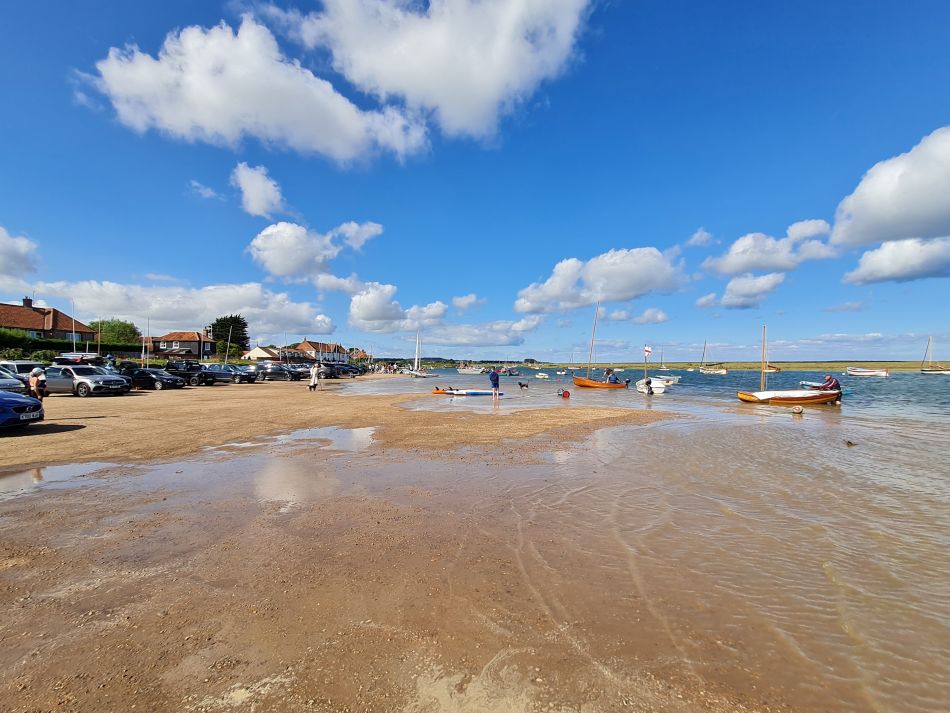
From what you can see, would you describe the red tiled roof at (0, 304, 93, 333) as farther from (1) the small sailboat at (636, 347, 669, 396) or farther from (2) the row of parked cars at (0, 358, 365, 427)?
(1) the small sailboat at (636, 347, 669, 396)

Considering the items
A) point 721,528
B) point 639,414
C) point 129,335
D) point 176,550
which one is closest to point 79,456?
point 176,550

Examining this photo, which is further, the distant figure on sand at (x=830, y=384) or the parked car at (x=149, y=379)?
the parked car at (x=149, y=379)

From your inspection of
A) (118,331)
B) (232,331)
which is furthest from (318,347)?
(118,331)

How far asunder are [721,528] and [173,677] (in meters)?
7.00

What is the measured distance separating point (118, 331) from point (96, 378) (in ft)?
309

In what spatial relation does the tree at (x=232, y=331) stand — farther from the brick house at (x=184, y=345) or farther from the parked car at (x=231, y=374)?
the parked car at (x=231, y=374)

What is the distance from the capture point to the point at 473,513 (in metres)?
6.96

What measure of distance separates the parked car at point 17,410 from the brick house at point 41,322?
7827 cm

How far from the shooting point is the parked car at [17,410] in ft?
40.8

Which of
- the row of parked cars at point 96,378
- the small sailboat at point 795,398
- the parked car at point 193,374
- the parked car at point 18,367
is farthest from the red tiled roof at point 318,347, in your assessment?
the small sailboat at point 795,398

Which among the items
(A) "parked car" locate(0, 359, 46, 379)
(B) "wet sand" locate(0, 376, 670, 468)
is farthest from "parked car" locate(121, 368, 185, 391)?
(B) "wet sand" locate(0, 376, 670, 468)

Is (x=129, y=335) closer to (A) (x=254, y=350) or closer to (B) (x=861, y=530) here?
(A) (x=254, y=350)

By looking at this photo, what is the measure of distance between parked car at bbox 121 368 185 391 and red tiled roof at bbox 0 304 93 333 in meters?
56.7

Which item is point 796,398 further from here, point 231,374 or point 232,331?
point 232,331
